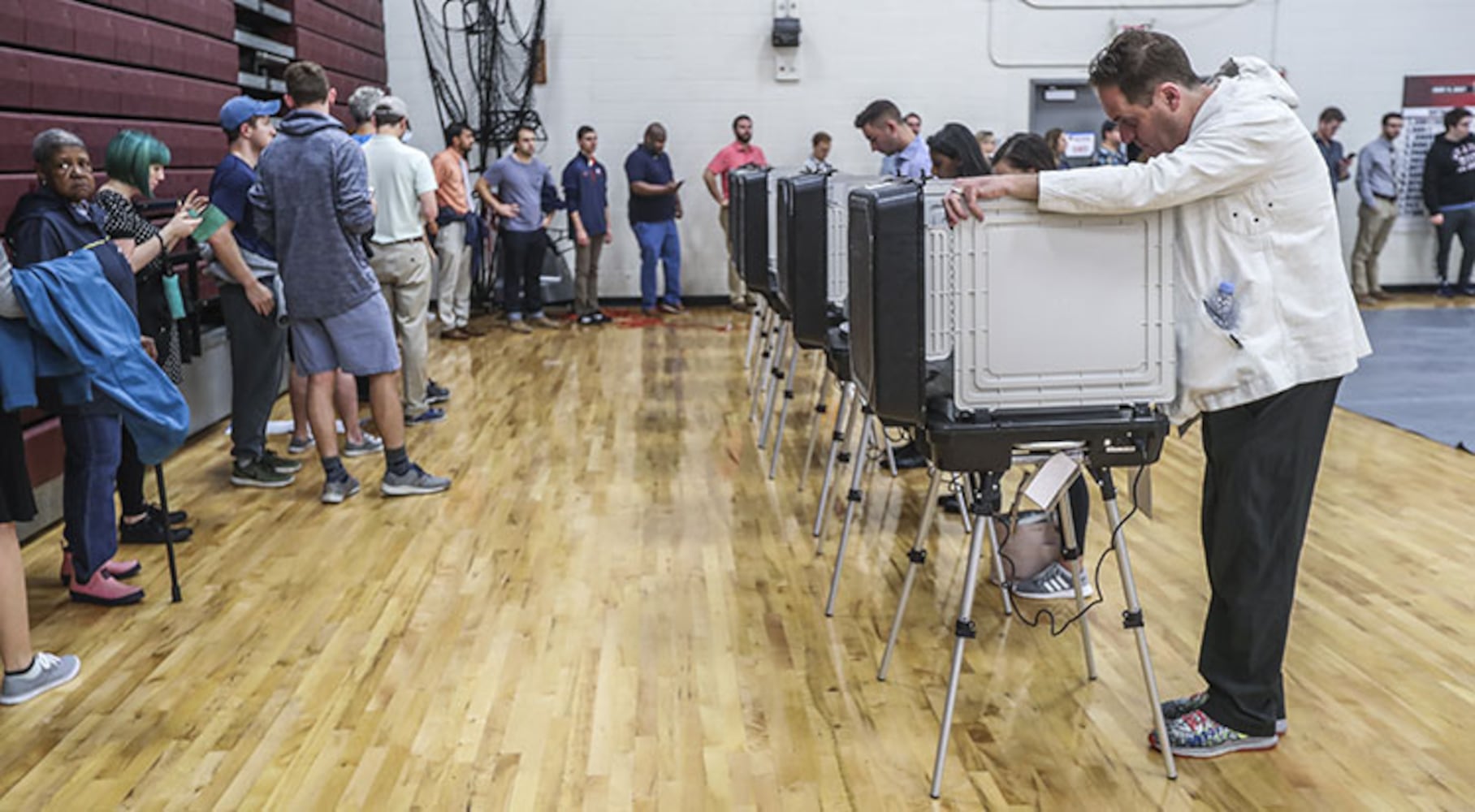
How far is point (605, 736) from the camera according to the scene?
9.29 ft

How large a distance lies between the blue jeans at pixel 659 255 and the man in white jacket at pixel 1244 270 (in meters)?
7.97

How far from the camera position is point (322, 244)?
4504mm

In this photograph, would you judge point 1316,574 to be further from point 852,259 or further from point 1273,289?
point 852,259

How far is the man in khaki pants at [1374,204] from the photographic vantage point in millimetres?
10680

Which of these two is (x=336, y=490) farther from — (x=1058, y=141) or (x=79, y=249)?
(x=1058, y=141)

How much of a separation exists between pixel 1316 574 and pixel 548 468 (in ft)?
9.67

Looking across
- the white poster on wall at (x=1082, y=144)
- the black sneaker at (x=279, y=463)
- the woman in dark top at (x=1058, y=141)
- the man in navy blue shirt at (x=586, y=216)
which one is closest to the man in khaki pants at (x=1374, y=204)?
the white poster on wall at (x=1082, y=144)

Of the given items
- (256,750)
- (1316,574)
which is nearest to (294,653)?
(256,750)

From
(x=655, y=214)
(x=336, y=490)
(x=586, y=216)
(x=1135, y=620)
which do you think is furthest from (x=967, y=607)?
(x=655, y=214)

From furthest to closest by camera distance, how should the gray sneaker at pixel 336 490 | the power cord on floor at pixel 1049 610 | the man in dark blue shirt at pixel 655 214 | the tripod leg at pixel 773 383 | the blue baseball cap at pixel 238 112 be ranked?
the man in dark blue shirt at pixel 655 214
the tripod leg at pixel 773 383
the blue baseball cap at pixel 238 112
the gray sneaker at pixel 336 490
the power cord on floor at pixel 1049 610

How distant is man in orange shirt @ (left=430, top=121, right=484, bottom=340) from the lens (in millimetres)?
8438

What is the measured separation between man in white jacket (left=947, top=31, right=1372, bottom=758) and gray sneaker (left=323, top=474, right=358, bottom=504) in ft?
10.5

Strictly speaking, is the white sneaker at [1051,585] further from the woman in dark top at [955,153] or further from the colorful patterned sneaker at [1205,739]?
the woman in dark top at [955,153]

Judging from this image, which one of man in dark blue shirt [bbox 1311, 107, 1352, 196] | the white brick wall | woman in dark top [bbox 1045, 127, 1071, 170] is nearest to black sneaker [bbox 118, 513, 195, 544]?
the white brick wall
